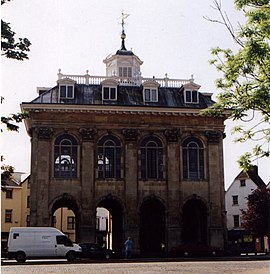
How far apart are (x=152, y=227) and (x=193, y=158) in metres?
7.06

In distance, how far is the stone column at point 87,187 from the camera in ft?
147

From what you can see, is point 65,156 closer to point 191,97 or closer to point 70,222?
point 191,97

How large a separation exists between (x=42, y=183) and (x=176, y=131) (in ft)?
37.9

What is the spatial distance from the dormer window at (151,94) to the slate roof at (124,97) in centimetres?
37

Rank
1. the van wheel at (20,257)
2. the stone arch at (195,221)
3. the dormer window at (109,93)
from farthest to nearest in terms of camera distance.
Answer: the dormer window at (109,93) < the stone arch at (195,221) < the van wheel at (20,257)

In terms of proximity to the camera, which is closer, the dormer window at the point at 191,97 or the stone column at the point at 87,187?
the stone column at the point at 87,187

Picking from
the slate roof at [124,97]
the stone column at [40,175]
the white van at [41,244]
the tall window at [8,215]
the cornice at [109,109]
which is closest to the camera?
the white van at [41,244]

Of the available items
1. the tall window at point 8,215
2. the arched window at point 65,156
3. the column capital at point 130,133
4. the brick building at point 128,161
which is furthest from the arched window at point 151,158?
the tall window at point 8,215

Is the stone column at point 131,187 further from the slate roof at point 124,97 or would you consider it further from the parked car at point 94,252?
the parked car at point 94,252

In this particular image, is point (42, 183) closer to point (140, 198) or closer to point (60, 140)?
point (60, 140)

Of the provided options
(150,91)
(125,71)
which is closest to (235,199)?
(125,71)

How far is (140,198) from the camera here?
45812 mm

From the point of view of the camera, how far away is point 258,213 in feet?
197

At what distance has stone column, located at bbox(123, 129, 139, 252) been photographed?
45156 mm
